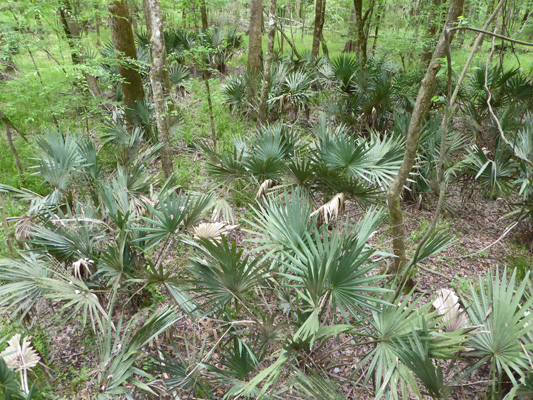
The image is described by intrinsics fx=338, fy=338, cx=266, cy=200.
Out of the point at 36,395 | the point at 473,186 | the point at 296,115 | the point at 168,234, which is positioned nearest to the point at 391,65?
the point at 296,115

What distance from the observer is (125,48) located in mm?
6699

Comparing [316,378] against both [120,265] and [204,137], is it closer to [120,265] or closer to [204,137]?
[120,265]

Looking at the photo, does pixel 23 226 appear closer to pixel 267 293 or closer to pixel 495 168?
pixel 267 293

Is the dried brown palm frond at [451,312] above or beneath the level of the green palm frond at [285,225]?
beneath

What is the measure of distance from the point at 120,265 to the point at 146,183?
57.5 inches

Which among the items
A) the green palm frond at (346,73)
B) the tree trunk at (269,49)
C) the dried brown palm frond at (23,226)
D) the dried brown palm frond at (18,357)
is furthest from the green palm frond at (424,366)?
the green palm frond at (346,73)

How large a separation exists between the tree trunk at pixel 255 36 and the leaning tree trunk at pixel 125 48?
3296 mm

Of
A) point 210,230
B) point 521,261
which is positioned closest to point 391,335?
point 210,230

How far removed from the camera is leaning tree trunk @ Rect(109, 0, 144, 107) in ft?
20.5

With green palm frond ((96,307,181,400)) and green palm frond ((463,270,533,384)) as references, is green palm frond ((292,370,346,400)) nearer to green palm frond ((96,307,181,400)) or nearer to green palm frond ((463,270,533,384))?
green palm frond ((96,307,181,400))

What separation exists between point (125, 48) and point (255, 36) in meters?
3.94

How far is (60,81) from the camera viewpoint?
5930mm

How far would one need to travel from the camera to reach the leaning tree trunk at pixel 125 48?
6246 mm

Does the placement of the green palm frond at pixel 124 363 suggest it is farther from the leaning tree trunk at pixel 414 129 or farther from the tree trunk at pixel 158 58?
the tree trunk at pixel 158 58
